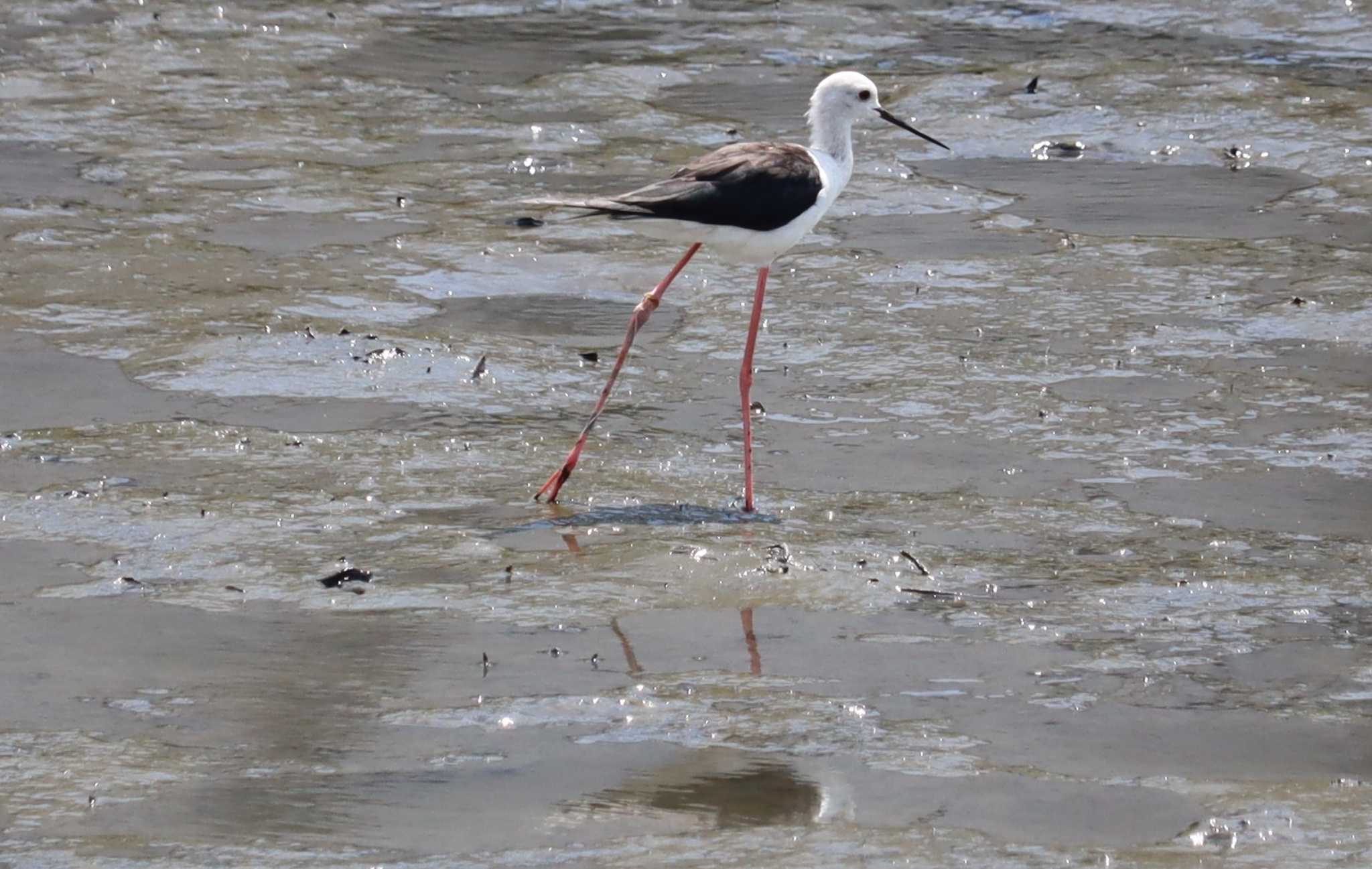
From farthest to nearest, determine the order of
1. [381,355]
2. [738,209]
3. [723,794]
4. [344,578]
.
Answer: [381,355] → [738,209] → [344,578] → [723,794]

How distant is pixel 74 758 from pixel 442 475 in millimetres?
2095

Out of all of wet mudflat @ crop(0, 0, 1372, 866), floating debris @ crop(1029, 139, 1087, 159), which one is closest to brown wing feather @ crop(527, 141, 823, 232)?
wet mudflat @ crop(0, 0, 1372, 866)

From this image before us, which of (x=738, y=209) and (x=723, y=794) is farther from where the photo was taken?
(x=738, y=209)

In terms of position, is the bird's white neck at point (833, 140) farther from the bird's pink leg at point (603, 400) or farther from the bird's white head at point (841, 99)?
the bird's pink leg at point (603, 400)

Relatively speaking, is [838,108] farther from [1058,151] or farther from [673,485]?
[1058,151]

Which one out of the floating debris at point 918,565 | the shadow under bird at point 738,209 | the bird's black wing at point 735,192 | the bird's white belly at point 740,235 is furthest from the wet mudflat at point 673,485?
the bird's black wing at point 735,192

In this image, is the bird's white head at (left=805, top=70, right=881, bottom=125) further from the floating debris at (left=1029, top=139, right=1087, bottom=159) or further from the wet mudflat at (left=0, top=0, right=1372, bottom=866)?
the floating debris at (left=1029, top=139, right=1087, bottom=159)

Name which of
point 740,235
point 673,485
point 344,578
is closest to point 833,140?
point 740,235

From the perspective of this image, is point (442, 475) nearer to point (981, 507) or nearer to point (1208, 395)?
point (981, 507)

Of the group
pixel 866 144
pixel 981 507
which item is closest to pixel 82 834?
pixel 981 507

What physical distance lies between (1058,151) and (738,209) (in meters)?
4.88

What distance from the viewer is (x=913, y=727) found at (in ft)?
15.8

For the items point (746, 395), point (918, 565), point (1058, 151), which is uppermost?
point (1058, 151)

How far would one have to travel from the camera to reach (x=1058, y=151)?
1088 cm
